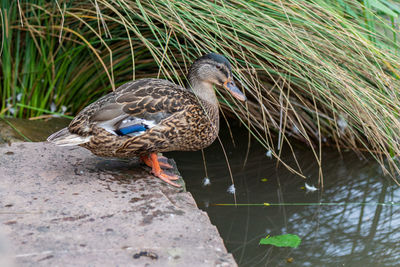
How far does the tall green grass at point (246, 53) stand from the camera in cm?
296

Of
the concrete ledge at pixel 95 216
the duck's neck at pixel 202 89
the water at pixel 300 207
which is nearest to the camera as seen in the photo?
the concrete ledge at pixel 95 216

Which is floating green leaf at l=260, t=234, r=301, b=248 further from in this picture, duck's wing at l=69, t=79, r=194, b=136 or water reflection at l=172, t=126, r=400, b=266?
duck's wing at l=69, t=79, r=194, b=136

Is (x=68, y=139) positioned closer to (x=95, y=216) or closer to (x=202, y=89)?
(x=95, y=216)

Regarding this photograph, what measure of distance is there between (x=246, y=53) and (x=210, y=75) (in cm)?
42

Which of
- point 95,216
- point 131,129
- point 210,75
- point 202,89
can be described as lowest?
point 95,216

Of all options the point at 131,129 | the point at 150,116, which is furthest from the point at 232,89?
the point at 131,129

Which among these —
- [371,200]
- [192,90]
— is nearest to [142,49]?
[192,90]

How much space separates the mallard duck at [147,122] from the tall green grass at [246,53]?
19 cm

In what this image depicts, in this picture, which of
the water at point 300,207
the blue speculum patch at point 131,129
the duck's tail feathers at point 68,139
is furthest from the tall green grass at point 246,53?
the duck's tail feathers at point 68,139

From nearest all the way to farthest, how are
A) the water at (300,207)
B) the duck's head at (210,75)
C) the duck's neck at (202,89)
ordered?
the water at (300,207) → the duck's head at (210,75) → the duck's neck at (202,89)

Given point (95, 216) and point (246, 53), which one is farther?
point (246, 53)

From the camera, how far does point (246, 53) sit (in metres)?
3.22

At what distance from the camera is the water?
8.83 feet

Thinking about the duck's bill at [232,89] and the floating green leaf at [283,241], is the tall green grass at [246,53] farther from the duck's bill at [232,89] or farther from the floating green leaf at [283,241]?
the floating green leaf at [283,241]
